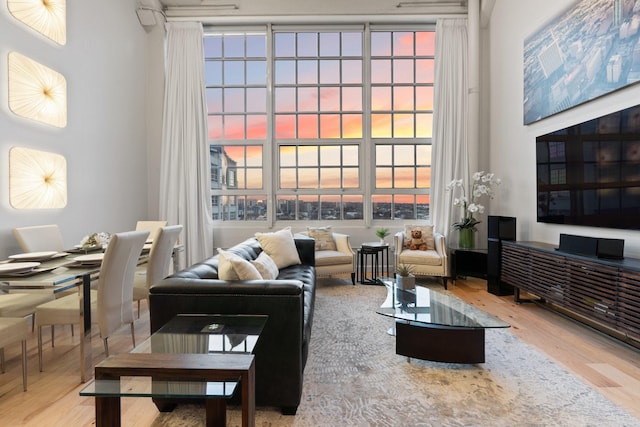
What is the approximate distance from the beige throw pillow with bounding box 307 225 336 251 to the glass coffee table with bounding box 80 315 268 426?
323 centimetres

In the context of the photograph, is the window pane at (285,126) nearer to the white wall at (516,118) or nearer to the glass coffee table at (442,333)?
the white wall at (516,118)

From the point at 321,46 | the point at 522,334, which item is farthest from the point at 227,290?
the point at 321,46

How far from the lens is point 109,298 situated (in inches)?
94.3

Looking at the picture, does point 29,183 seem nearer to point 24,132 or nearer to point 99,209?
point 24,132

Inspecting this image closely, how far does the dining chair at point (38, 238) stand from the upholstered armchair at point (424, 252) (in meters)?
3.89

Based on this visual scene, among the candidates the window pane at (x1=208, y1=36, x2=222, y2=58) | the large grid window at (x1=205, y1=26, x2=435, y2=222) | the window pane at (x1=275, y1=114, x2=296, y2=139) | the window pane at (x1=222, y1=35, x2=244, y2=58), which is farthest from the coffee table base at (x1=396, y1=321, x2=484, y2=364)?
the window pane at (x1=208, y1=36, x2=222, y2=58)

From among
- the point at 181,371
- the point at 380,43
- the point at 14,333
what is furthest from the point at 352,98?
the point at 181,371

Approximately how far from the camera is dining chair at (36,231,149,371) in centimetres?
232

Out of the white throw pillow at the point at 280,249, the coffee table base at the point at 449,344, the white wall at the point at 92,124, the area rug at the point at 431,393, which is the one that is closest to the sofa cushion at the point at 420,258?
the white throw pillow at the point at 280,249

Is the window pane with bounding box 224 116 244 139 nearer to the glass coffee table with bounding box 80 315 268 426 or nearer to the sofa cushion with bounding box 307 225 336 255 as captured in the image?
the sofa cushion with bounding box 307 225 336 255

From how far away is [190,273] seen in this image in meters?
2.07

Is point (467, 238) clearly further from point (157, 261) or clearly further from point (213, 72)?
point (213, 72)

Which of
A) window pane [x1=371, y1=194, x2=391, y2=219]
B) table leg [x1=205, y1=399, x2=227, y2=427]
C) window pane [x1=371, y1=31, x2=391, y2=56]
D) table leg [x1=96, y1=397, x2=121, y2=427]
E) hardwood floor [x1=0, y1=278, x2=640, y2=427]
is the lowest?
hardwood floor [x1=0, y1=278, x2=640, y2=427]

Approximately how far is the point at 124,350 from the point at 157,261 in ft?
2.39
